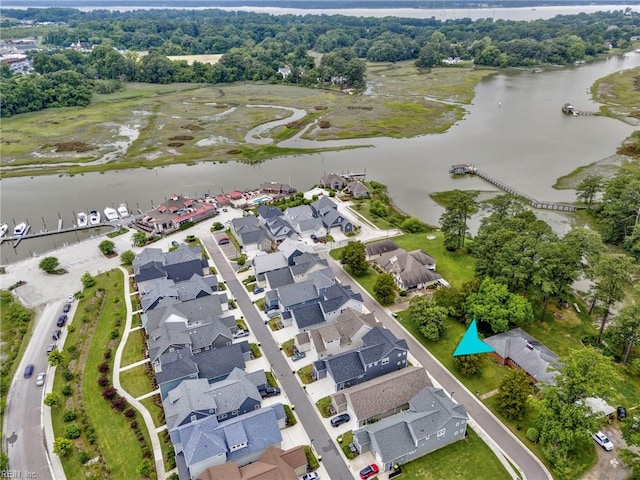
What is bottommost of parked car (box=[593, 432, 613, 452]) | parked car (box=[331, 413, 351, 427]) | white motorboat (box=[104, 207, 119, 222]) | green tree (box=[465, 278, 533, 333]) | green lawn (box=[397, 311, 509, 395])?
white motorboat (box=[104, 207, 119, 222])

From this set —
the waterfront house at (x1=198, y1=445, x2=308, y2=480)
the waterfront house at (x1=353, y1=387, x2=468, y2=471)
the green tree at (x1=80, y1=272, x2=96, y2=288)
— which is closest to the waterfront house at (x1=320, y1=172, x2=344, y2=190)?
the green tree at (x1=80, y1=272, x2=96, y2=288)

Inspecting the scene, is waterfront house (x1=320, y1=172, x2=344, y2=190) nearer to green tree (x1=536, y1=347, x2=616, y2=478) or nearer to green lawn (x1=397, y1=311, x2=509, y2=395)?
green lawn (x1=397, y1=311, x2=509, y2=395)

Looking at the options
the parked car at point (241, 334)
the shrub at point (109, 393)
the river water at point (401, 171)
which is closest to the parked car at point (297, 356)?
the parked car at point (241, 334)

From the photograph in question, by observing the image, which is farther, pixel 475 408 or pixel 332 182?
pixel 332 182

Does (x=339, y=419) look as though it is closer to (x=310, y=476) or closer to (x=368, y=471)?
(x=368, y=471)

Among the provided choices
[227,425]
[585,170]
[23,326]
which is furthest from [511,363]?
[585,170]

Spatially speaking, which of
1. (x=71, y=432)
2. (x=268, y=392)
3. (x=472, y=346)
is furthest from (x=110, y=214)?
(x=472, y=346)

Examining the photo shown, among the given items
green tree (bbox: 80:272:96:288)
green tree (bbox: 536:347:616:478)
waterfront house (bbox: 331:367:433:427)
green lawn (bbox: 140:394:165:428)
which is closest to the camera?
green tree (bbox: 536:347:616:478)
